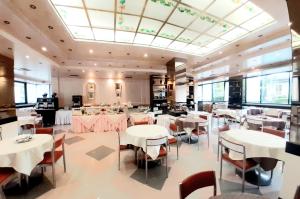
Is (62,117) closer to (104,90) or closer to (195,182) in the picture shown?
(104,90)

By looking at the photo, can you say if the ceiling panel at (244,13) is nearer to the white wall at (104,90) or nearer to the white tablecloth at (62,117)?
the white wall at (104,90)

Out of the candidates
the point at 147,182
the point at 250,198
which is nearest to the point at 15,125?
the point at 147,182

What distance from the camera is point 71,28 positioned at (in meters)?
3.93

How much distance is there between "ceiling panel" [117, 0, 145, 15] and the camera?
3012mm

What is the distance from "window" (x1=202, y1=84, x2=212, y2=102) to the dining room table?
10.1 m

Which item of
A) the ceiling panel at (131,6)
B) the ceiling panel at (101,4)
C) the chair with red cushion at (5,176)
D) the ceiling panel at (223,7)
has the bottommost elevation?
the chair with red cushion at (5,176)

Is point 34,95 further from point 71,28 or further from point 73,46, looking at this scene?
point 71,28

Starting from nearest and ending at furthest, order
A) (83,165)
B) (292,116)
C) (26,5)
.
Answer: (292,116)
(26,5)
(83,165)

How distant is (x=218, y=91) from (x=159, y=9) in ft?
32.1

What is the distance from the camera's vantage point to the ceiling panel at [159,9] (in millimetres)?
3062

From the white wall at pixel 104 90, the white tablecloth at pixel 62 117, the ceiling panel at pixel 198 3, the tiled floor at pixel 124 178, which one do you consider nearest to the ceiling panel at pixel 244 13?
the ceiling panel at pixel 198 3

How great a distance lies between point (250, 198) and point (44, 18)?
14.2 ft

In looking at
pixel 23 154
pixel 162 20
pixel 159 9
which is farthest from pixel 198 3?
pixel 23 154

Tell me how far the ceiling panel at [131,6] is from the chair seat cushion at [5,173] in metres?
3.48
